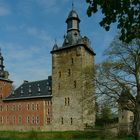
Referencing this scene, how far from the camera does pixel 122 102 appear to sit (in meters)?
32.9

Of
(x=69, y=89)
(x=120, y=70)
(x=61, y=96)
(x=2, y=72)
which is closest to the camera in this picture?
(x=120, y=70)

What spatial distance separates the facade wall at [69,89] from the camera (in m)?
51.5

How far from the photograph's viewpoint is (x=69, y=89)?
53531mm

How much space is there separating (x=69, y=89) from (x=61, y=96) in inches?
81.5

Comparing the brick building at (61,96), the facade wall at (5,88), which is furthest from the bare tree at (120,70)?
the facade wall at (5,88)

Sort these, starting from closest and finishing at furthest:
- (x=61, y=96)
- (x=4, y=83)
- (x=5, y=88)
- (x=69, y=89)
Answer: (x=69, y=89) → (x=61, y=96) → (x=5, y=88) → (x=4, y=83)

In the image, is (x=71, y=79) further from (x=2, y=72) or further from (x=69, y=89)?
(x=2, y=72)

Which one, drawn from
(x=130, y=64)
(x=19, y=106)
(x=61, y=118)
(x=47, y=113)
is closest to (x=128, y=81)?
(x=130, y=64)

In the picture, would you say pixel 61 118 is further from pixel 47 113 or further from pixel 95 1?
pixel 95 1

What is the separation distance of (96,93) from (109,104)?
2237mm

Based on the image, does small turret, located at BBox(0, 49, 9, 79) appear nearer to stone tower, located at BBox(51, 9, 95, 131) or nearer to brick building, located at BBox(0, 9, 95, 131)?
brick building, located at BBox(0, 9, 95, 131)

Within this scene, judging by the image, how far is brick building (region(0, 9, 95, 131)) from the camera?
2048 inches

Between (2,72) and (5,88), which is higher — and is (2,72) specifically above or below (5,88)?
above

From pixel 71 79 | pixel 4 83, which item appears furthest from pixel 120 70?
pixel 4 83
